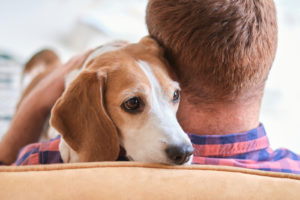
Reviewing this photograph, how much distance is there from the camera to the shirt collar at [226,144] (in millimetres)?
846

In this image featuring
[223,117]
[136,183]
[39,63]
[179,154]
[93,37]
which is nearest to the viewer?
[136,183]

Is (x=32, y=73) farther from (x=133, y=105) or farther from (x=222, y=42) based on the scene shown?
(x=222, y=42)

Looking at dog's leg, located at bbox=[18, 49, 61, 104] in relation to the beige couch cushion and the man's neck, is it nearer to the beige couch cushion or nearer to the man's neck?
the man's neck

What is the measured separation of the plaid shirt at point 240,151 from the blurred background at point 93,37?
810mm

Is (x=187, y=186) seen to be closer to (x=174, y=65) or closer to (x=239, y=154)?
(x=239, y=154)

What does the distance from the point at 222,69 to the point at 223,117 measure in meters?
0.16

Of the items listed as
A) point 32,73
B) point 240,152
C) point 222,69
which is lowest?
point 32,73

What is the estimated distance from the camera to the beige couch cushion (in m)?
0.55

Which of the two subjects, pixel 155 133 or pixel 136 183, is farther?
pixel 155 133

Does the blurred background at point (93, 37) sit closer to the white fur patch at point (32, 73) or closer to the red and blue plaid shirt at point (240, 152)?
the white fur patch at point (32, 73)

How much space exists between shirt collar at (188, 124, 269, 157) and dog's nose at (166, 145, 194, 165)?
0.11 m

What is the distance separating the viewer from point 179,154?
0.75m

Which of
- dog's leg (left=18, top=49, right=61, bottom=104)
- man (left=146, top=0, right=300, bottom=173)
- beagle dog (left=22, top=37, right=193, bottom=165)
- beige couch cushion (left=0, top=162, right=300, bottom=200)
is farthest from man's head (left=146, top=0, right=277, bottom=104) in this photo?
dog's leg (left=18, top=49, right=61, bottom=104)

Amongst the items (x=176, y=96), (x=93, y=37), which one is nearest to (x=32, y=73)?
(x=93, y=37)
